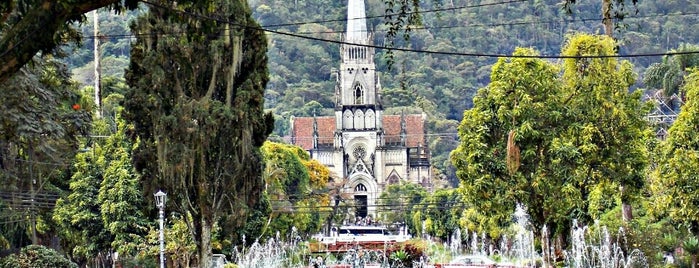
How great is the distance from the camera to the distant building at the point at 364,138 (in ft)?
396

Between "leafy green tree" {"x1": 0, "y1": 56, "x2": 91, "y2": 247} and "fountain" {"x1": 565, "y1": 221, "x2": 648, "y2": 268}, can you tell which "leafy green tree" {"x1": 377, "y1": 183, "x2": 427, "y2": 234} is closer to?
"leafy green tree" {"x1": 0, "y1": 56, "x2": 91, "y2": 247}

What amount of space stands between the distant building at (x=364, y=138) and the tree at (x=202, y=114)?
89.9 metres

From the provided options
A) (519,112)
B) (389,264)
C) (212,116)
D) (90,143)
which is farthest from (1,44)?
(90,143)

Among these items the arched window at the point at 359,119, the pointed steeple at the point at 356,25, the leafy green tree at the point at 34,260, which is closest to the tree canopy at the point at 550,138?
the leafy green tree at the point at 34,260

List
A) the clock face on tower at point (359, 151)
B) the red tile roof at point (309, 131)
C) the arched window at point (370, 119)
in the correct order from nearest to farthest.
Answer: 1. the arched window at point (370, 119)
2. the clock face on tower at point (359, 151)
3. the red tile roof at point (309, 131)

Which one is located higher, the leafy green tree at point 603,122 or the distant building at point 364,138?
the distant building at point 364,138

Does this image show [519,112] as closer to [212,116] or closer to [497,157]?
[497,157]

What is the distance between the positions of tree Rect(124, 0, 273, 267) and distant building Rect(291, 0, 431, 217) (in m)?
89.9

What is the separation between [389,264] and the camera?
37.3m

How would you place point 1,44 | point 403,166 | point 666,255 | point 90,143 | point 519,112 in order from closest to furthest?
1. point 1,44
2. point 519,112
3. point 666,255
4. point 90,143
5. point 403,166

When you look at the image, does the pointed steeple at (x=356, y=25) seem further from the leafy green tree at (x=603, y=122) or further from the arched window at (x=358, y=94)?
the leafy green tree at (x=603, y=122)

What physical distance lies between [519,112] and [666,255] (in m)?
8.46

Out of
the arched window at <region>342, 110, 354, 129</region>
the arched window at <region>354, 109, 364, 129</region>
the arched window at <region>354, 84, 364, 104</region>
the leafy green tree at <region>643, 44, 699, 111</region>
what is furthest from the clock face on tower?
the leafy green tree at <region>643, 44, 699, 111</region>

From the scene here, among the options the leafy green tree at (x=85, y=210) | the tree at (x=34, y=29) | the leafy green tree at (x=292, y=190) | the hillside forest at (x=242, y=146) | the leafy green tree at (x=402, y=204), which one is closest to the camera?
the tree at (x=34, y=29)
